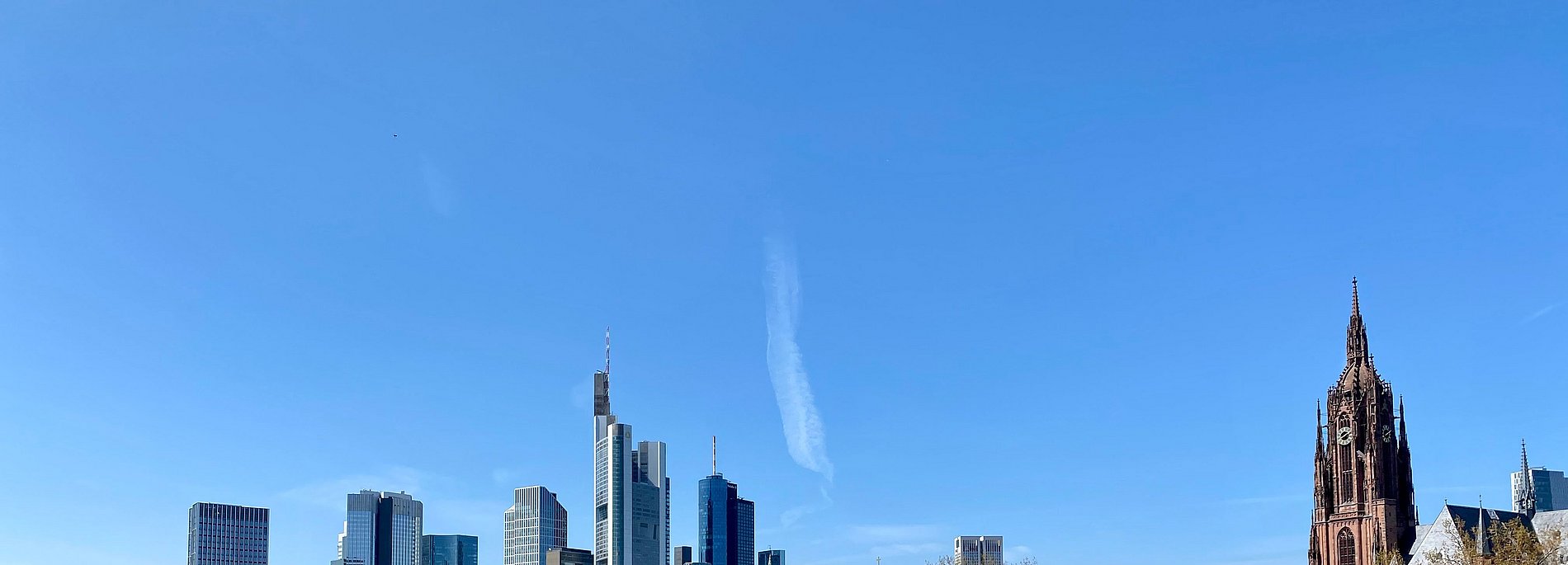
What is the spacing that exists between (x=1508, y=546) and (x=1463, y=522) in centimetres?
6079

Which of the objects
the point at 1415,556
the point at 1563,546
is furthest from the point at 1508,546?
the point at 1415,556

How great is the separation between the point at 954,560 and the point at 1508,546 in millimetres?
69224

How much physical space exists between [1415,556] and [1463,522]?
24.8 ft

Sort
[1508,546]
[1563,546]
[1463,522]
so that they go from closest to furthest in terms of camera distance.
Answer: [1508,546]
[1563,546]
[1463,522]

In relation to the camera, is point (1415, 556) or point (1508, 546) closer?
point (1508, 546)

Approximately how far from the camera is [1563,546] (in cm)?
17675

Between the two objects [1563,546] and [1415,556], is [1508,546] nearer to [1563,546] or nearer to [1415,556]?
[1563,546]

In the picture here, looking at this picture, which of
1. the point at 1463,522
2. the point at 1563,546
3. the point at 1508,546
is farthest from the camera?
the point at 1463,522

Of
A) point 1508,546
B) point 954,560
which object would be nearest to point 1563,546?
point 1508,546

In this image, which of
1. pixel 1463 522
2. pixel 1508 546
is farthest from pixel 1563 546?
pixel 1508 546

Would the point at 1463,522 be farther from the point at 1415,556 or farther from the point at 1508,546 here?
the point at 1508,546

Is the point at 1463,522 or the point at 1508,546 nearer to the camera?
the point at 1508,546

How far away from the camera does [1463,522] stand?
191m

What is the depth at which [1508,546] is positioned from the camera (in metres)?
134
